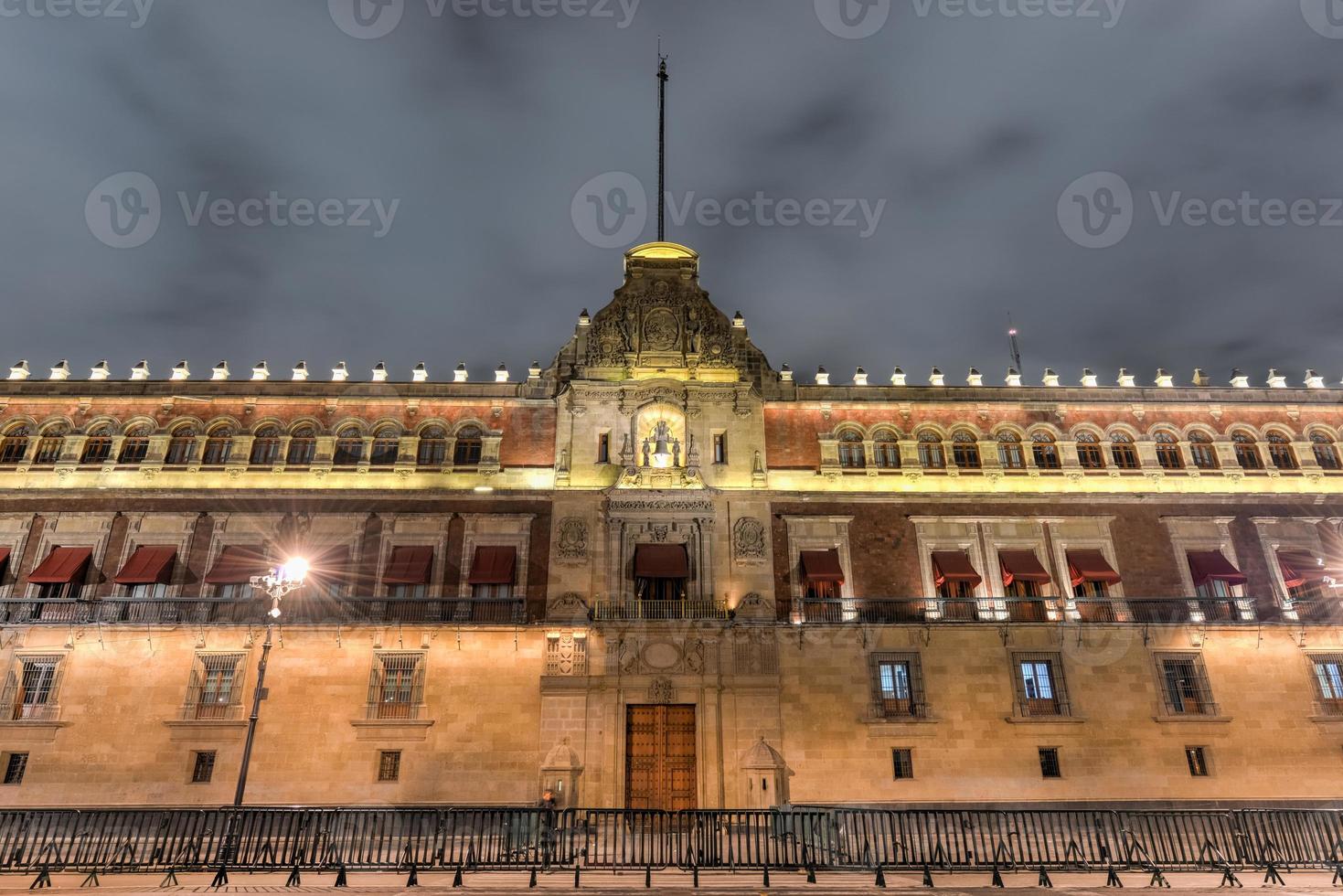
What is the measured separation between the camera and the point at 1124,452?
3053 centimetres

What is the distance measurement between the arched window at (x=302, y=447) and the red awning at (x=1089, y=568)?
29.1 metres

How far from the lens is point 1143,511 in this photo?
2928 centimetres

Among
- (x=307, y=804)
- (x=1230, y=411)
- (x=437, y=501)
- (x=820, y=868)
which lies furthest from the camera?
(x=1230, y=411)

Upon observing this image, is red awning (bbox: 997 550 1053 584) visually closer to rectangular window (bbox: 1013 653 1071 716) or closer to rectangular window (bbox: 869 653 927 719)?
rectangular window (bbox: 1013 653 1071 716)

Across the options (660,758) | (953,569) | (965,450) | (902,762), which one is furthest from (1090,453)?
(660,758)

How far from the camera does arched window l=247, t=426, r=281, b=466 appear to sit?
29438mm

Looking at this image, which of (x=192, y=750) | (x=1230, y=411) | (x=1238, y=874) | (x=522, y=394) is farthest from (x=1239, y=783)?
(x=192, y=750)

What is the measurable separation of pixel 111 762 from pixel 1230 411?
43.4 meters

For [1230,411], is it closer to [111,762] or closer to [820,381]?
[820,381]

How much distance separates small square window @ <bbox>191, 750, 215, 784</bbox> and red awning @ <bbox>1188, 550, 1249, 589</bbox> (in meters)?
35.3

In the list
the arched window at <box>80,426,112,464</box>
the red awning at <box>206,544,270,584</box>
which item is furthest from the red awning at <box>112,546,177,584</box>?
the arched window at <box>80,426,112,464</box>

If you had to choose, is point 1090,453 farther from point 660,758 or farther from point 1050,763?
point 660,758

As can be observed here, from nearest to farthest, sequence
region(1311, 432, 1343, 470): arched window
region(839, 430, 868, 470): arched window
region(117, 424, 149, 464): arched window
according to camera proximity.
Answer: region(117, 424, 149, 464): arched window < region(839, 430, 868, 470): arched window < region(1311, 432, 1343, 470): arched window

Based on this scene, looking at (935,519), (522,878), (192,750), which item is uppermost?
(935,519)
